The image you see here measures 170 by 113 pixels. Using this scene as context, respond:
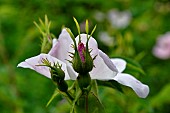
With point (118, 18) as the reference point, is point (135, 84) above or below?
above

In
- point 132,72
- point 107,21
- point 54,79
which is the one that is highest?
point 54,79

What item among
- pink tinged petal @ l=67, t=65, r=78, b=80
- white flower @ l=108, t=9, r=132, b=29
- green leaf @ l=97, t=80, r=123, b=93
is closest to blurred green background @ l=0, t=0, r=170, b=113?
white flower @ l=108, t=9, r=132, b=29

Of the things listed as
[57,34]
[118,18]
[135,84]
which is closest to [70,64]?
[135,84]

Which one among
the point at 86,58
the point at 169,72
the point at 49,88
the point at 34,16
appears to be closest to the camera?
the point at 86,58

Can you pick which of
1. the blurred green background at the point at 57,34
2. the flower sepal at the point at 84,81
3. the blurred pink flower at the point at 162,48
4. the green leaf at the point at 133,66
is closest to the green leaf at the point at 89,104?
the flower sepal at the point at 84,81

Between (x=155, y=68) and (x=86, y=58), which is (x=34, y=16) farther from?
(x=86, y=58)

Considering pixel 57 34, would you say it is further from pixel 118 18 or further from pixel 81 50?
pixel 81 50

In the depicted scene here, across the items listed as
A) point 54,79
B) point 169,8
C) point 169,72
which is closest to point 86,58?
point 54,79
